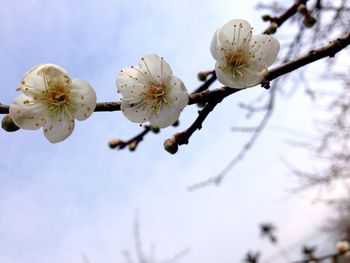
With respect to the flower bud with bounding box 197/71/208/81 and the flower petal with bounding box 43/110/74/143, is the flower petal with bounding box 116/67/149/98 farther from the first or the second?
the flower bud with bounding box 197/71/208/81

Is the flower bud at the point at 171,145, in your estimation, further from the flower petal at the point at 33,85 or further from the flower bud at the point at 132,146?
the flower bud at the point at 132,146

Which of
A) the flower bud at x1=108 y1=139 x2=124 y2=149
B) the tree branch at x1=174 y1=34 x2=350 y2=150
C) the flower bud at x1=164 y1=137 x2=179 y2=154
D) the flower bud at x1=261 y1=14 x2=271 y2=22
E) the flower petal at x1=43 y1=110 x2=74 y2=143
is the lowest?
the tree branch at x1=174 y1=34 x2=350 y2=150

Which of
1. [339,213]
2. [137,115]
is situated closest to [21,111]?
[137,115]

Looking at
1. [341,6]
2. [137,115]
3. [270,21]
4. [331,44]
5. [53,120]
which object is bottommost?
[331,44]

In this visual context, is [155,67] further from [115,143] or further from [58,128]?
[115,143]

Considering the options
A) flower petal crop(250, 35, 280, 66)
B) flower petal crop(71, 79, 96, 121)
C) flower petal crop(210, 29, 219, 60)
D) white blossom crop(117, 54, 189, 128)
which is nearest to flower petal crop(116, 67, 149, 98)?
white blossom crop(117, 54, 189, 128)

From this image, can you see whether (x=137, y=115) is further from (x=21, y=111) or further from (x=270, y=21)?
(x=270, y=21)

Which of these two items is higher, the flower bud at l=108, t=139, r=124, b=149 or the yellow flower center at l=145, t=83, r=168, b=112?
the flower bud at l=108, t=139, r=124, b=149

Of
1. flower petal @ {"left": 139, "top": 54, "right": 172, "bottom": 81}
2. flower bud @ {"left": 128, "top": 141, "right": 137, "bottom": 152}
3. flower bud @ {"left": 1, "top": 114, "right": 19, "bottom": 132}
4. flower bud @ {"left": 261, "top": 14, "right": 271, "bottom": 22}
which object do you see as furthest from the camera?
flower bud @ {"left": 261, "top": 14, "right": 271, "bottom": 22}
